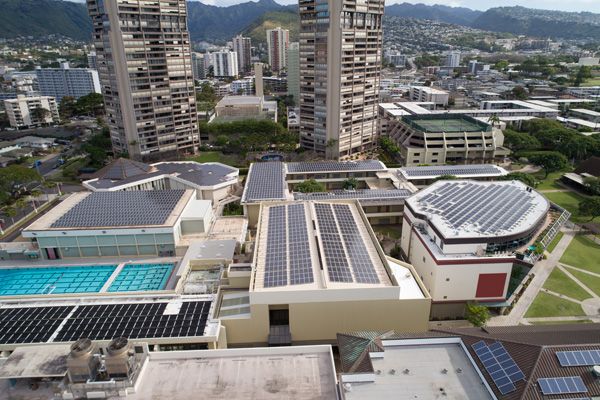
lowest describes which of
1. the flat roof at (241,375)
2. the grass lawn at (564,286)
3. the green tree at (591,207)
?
the grass lawn at (564,286)

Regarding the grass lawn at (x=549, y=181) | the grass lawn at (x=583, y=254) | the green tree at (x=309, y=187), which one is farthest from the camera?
the grass lawn at (x=549, y=181)

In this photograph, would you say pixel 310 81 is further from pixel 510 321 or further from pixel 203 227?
pixel 510 321

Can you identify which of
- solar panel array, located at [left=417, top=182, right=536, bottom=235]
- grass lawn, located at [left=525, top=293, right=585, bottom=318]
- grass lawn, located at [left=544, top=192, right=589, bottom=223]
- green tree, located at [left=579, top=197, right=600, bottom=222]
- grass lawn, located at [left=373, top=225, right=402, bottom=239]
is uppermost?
solar panel array, located at [left=417, top=182, right=536, bottom=235]

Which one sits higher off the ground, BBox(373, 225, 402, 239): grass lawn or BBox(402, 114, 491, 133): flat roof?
BBox(402, 114, 491, 133): flat roof

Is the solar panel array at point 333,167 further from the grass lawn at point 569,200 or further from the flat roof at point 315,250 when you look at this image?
the grass lawn at point 569,200

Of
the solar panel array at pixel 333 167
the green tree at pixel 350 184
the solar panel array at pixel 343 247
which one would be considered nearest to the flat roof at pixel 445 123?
the solar panel array at pixel 333 167

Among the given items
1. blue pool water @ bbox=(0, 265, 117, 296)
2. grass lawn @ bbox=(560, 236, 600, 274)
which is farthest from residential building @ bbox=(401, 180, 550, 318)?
blue pool water @ bbox=(0, 265, 117, 296)

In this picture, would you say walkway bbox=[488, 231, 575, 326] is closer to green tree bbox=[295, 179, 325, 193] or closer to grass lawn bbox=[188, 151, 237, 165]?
green tree bbox=[295, 179, 325, 193]
